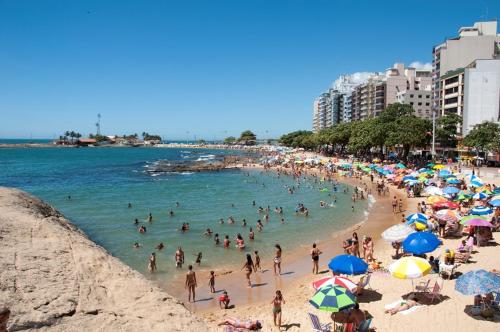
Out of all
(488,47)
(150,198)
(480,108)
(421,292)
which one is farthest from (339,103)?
(421,292)

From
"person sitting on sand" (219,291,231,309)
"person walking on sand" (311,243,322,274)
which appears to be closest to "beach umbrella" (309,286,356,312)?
"person sitting on sand" (219,291,231,309)

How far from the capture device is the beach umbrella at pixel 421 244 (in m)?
15.2

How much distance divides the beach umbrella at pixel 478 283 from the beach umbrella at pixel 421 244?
160 inches

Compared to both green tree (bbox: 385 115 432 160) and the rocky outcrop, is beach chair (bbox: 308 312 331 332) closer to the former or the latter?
the rocky outcrop

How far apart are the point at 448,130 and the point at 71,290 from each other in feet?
213

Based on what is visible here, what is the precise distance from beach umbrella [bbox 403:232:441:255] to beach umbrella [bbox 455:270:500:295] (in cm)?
407

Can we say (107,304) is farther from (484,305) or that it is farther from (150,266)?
(150,266)

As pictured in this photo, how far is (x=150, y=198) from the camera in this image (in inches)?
1748

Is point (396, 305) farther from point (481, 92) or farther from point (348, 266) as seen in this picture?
point (481, 92)

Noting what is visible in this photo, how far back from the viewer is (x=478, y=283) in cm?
1083

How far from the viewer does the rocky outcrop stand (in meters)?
6.16

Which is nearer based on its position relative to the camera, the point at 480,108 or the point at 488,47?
the point at 480,108

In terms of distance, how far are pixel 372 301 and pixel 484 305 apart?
11.4ft

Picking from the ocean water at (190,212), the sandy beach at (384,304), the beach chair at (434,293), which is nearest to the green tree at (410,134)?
the ocean water at (190,212)
